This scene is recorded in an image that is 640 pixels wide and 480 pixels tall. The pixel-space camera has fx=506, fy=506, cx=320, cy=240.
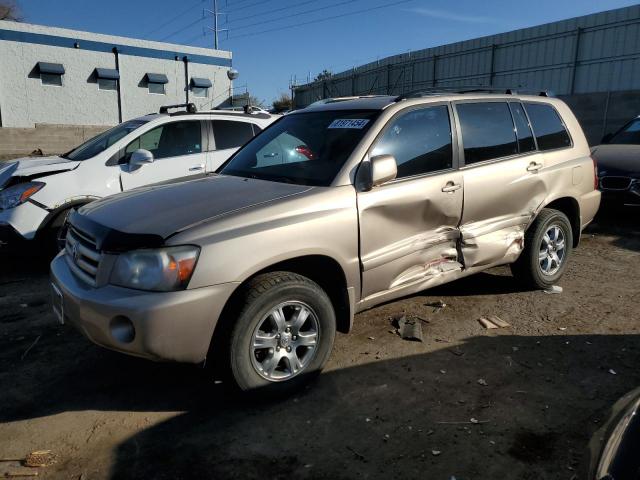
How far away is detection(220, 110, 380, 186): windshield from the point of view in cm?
351

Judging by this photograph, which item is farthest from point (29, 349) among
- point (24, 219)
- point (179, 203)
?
point (24, 219)

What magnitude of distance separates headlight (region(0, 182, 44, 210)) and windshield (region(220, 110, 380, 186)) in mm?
2479

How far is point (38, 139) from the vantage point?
773 inches

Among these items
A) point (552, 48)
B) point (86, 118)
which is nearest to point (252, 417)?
point (552, 48)

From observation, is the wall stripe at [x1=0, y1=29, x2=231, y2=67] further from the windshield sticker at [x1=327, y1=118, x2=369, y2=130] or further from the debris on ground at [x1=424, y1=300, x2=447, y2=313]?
the debris on ground at [x1=424, y1=300, x2=447, y2=313]

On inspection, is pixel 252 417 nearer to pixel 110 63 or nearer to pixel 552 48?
pixel 552 48

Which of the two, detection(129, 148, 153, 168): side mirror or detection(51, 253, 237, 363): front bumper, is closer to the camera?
detection(51, 253, 237, 363): front bumper

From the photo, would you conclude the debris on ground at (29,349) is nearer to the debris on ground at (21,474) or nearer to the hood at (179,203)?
the hood at (179,203)

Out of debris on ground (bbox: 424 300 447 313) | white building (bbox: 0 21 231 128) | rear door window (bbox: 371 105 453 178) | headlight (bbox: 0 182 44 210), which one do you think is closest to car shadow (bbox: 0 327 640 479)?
debris on ground (bbox: 424 300 447 313)

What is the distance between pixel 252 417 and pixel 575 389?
202cm

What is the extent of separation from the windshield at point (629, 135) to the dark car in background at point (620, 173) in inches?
6.9

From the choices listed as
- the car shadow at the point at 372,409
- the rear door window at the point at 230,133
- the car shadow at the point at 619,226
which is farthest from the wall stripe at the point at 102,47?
the car shadow at the point at 619,226

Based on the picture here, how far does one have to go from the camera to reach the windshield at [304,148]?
351cm

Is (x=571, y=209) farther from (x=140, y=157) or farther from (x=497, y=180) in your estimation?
(x=140, y=157)
